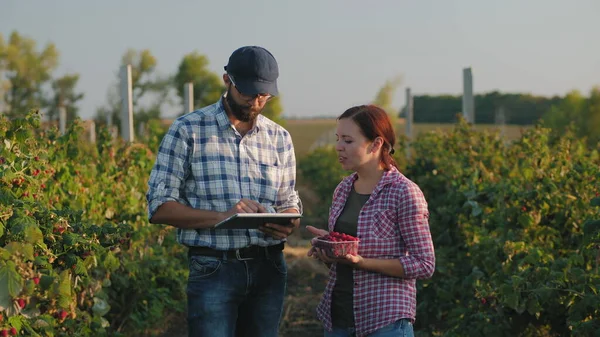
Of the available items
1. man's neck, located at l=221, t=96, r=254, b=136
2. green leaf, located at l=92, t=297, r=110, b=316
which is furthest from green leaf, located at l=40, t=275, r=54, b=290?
green leaf, located at l=92, t=297, r=110, b=316

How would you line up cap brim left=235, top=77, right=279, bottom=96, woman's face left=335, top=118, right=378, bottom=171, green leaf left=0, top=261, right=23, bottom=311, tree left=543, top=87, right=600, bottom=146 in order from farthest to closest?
tree left=543, top=87, right=600, bottom=146 → cap brim left=235, top=77, right=279, bottom=96 → woman's face left=335, top=118, right=378, bottom=171 → green leaf left=0, top=261, right=23, bottom=311

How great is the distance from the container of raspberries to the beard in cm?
61

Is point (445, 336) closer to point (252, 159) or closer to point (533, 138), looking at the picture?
point (252, 159)

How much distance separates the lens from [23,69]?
137ft

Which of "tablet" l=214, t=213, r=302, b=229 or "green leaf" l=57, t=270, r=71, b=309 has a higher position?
"tablet" l=214, t=213, r=302, b=229

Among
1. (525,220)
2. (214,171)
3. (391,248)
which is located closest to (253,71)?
(214,171)

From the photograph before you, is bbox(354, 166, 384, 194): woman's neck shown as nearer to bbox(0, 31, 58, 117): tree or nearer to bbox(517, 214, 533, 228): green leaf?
bbox(517, 214, 533, 228): green leaf

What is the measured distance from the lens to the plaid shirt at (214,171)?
3.17 m

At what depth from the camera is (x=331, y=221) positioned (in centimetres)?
318

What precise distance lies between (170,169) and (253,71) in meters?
0.48

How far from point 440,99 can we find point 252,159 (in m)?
25.1

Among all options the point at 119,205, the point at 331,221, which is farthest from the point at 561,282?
the point at 119,205

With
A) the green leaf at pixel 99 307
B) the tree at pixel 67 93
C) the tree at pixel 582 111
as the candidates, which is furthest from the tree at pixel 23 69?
the green leaf at pixel 99 307

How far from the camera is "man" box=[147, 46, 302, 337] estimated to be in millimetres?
3146
